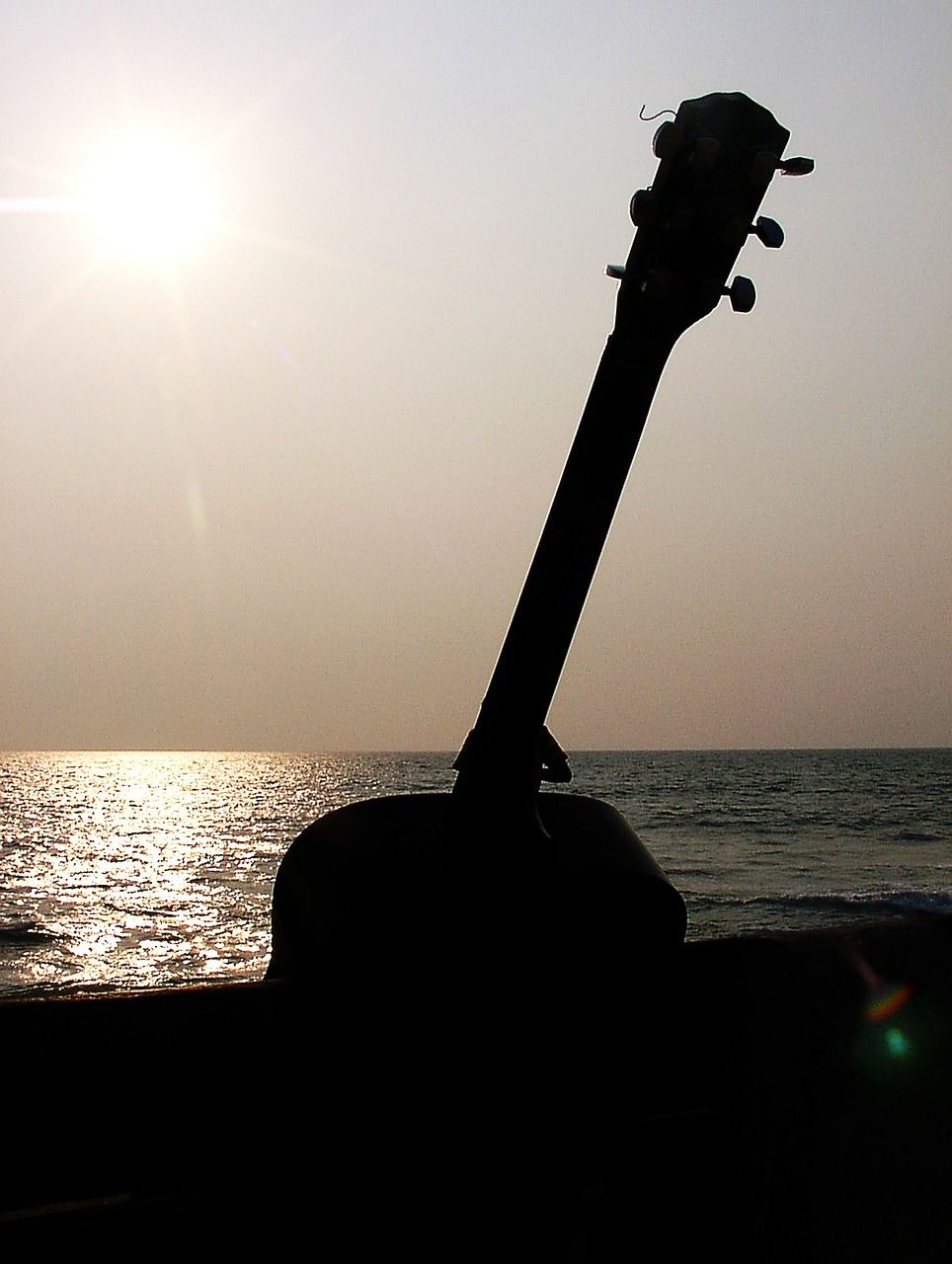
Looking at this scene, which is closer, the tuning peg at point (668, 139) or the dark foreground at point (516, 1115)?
the dark foreground at point (516, 1115)

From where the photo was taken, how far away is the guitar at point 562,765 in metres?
2.62

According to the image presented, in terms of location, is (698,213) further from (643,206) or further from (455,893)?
(455,893)

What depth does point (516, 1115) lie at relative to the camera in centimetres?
271

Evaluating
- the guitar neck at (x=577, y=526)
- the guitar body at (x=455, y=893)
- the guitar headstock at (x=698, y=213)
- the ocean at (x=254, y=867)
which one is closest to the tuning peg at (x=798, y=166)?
the guitar headstock at (x=698, y=213)

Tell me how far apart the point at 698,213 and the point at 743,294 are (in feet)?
0.69

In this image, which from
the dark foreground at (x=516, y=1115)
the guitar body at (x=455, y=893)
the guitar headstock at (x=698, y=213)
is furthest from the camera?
the guitar body at (x=455, y=893)

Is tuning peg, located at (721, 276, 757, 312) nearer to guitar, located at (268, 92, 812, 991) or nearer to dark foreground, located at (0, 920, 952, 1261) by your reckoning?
guitar, located at (268, 92, 812, 991)

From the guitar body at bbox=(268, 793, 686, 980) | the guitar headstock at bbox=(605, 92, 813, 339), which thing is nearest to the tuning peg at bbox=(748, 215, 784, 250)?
the guitar headstock at bbox=(605, 92, 813, 339)

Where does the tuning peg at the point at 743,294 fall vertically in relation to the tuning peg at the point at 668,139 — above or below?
below

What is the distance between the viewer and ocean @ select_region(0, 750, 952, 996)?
2108 cm

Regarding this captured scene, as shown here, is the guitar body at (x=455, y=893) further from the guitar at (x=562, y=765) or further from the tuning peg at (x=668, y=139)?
the tuning peg at (x=668, y=139)

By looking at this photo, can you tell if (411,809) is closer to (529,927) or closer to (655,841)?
(529,927)

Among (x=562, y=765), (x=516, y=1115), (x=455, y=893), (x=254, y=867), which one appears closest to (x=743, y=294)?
(x=562, y=765)

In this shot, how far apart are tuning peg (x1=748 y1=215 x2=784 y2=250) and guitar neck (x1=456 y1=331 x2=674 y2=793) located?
0.97 feet
